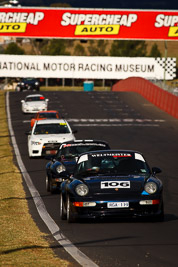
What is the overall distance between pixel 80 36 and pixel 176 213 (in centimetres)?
7041

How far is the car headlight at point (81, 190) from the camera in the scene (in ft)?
40.2

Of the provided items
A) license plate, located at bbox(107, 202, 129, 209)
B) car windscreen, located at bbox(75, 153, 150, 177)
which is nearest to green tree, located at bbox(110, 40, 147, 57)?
car windscreen, located at bbox(75, 153, 150, 177)

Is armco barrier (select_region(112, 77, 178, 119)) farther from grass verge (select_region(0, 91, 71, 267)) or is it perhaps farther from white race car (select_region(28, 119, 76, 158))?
grass verge (select_region(0, 91, 71, 267))

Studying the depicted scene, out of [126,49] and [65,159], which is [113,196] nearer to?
[65,159]

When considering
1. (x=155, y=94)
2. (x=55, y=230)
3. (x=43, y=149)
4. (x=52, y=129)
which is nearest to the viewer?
(x=55, y=230)

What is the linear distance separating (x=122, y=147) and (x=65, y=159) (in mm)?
13124

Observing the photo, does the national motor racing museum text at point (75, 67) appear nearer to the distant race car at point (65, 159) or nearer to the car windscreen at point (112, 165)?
the distant race car at point (65, 159)

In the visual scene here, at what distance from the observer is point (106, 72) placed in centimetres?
9706

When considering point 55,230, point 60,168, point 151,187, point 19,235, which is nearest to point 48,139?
point 60,168

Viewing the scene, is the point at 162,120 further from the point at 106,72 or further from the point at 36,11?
the point at 106,72

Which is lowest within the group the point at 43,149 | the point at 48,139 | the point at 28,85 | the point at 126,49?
the point at 28,85

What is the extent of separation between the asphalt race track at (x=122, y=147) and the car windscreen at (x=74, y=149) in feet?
3.38

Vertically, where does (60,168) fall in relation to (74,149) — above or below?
below

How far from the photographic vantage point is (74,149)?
18250mm
